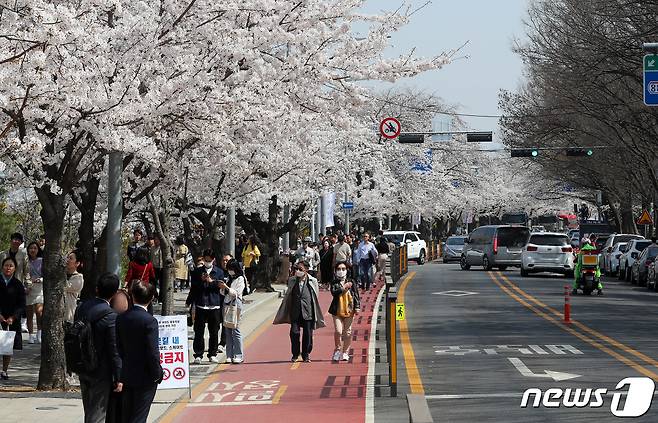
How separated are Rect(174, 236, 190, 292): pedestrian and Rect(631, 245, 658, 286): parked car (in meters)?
15.6

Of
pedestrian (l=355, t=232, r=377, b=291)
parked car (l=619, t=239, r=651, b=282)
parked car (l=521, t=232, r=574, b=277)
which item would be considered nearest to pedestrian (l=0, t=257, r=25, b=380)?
pedestrian (l=355, t=232, r=377, b=291)

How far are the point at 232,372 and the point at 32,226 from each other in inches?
970

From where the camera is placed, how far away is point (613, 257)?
55.4 meters

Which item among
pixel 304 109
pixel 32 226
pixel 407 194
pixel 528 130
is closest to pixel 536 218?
pixel 407 194

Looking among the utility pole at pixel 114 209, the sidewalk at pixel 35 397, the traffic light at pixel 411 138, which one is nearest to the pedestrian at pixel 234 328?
the sidewalk at pixel 35 397

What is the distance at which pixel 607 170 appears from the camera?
250 feet

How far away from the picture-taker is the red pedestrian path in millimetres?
15383

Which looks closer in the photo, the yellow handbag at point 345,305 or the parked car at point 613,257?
the yellow handbag at point 345,305

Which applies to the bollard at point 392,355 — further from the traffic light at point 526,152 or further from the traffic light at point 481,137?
the traffic light at point 526,152

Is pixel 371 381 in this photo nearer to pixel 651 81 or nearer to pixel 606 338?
pixel 606 338

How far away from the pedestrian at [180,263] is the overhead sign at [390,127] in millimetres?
15679

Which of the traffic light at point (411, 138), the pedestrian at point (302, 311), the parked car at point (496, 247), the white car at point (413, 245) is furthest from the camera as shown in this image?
the white car at point (413, 245)

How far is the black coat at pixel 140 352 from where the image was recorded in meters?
11.2

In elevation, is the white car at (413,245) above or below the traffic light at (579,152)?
below
